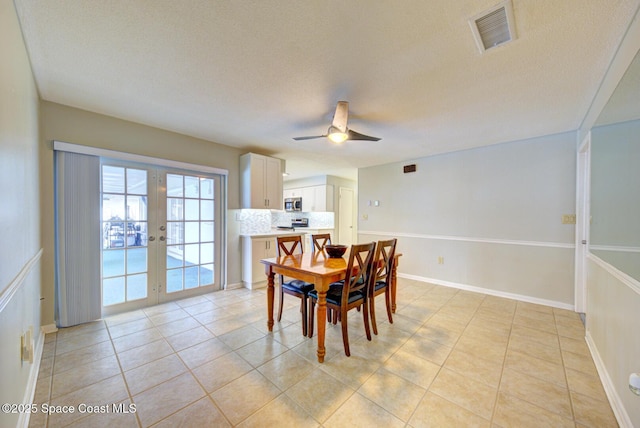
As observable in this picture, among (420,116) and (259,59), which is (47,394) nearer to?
(259,59)

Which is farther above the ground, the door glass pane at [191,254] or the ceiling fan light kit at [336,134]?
the ceiling fan light kit at [336,134]

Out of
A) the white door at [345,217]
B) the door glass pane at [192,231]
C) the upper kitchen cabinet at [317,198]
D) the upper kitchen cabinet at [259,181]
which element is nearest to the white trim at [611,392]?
the upper kitchen cabinet at [259,181]

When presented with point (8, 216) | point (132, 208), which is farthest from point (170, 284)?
point (8, 216)

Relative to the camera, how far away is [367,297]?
2.41 m

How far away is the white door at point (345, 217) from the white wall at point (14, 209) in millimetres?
6037

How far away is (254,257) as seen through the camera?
4.02 meters

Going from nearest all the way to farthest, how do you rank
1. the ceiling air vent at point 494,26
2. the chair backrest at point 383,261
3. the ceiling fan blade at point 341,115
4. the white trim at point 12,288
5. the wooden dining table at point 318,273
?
the white trim at point 12,288
the ceiling air vent at point 494,26
the wooden dining table at point 318,273
the ceiling fan blade at point 341,115
the chair backrest at point 383,261

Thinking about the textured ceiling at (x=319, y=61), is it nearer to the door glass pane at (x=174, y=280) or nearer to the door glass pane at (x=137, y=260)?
the door glass pane at (x=137, y=260)

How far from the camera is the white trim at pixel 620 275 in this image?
139 centimetres

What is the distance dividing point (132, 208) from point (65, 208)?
60 centimetres

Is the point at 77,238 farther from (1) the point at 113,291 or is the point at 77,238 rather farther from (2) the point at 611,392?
(2) the point at 611,392

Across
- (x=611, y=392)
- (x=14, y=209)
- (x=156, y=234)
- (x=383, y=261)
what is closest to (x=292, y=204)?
(x=156, y=234)

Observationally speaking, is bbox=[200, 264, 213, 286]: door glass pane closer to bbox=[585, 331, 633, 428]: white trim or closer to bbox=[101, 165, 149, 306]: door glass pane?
bbox=[101, 165, 149, 306]: door glass pane

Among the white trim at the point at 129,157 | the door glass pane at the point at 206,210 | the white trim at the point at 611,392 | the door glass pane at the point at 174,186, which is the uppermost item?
the white trim at the point at 129,157
